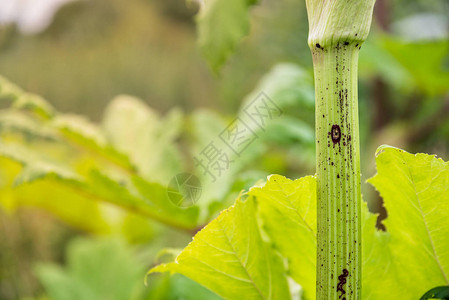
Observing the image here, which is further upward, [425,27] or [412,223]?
[425,27]

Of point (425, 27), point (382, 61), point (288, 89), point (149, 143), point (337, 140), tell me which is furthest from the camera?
point (425, 27)

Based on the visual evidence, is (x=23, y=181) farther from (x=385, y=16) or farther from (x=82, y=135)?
(x=385, y=16)

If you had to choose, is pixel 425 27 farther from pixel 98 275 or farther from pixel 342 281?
pixel 342 281

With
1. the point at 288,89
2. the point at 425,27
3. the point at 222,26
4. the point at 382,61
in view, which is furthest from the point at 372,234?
the point at 425,27

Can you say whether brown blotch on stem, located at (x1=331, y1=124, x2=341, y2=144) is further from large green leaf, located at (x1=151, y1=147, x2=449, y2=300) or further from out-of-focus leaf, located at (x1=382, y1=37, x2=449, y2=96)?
out-of-focus leaf, located at (x1=382, y1=37, x2=449, y2=96)

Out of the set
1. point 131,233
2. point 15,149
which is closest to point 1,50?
point 131,233

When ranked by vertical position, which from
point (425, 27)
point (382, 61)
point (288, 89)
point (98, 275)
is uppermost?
point (425, 27)

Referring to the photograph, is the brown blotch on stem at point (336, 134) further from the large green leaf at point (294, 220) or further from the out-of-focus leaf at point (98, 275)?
the out-of-focus leaf at point (98, 275)

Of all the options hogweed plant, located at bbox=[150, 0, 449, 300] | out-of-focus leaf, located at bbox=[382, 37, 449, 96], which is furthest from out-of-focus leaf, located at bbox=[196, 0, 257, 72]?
out-of-focus leaf, located at bbox=[382, 37, 449, 96]
